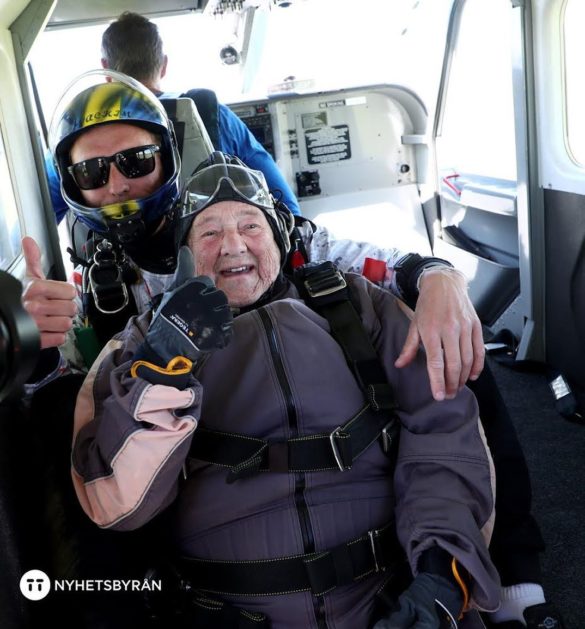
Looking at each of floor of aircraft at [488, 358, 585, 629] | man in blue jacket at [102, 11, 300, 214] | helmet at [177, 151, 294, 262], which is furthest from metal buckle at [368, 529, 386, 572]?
man in blue jacket at [102, 11, 300, 214]

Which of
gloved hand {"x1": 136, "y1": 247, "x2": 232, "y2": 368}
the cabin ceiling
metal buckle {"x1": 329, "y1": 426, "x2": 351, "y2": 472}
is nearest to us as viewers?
gloved hand {"x1": 136, "y1": 247, "x2": 232, "y2": 368}

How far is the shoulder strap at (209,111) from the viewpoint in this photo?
2.71 meters

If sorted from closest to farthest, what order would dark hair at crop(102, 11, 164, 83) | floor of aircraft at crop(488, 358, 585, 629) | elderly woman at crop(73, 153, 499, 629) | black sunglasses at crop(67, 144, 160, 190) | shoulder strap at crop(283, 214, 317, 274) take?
elderly woman at crop(73, 153, 499, 629), black sunglasses at crop(67, 144, 160, 190), shoulder strap at crop(283, 214, 317, 274), floor of aircraft at crop(488, 358, 585, 629), dark hair at crop(102, 11, 164, 83)

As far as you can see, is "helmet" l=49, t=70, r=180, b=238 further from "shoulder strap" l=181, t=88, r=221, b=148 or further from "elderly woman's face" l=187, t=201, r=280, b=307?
"shoulder strap" l=181, t=88, r=221, b=148

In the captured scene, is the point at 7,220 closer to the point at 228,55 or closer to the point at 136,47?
the point at 136,47

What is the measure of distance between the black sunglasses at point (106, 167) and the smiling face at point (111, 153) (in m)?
0.01

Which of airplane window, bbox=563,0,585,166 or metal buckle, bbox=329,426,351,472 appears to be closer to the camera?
metal buckle, bbox=329,426,351,472

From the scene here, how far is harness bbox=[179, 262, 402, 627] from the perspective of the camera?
1.27 meters

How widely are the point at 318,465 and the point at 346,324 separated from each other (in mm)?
319

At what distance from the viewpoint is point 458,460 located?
1.32 metres

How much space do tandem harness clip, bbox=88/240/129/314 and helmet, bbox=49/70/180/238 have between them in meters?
0.10

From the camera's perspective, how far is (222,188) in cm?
155

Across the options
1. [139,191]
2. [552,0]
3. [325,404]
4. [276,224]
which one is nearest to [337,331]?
[325,404]

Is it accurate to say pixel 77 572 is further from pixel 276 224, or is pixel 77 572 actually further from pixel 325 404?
pixel 276 224
